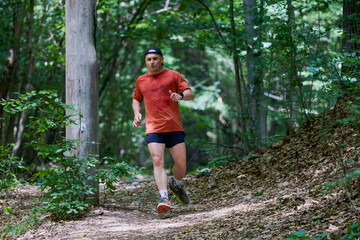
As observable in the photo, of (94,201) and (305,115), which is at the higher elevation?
(305,115)

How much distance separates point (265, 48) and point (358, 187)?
3.71 meters

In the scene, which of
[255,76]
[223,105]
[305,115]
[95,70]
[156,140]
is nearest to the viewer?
[156,140]

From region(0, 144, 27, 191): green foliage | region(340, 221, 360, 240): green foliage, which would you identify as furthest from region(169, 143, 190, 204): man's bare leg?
region(340, 221, 360, 240): green foliage

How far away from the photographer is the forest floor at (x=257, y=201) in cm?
397

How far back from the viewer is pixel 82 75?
5.81 metres

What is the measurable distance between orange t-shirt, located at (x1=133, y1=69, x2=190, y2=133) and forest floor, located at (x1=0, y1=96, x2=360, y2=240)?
4.13ft

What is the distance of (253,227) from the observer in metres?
4.16

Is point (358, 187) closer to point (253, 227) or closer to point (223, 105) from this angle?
point (253, 227)

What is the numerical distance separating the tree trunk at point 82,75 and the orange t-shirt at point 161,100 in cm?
77

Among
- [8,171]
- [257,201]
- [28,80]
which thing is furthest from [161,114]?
[28,80]

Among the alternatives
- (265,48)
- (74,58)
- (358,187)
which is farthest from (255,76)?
(358,187)

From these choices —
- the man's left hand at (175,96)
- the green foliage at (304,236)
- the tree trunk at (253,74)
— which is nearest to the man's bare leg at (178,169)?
the man's left hand at (175,96)

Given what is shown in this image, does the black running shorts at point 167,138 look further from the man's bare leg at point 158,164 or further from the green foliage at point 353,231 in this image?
the green foliage at point 353,231

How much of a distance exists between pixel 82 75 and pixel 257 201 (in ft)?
9.73
